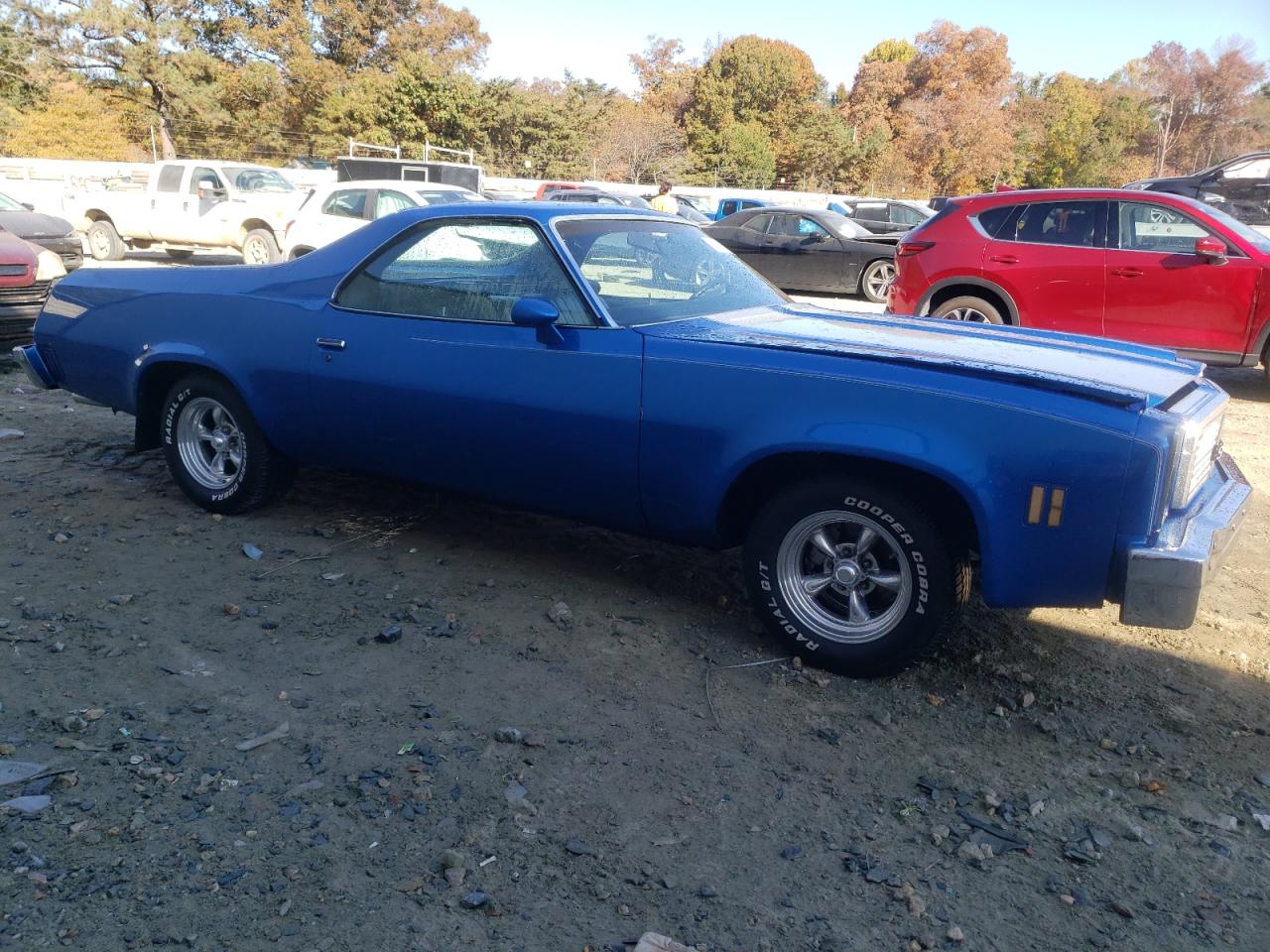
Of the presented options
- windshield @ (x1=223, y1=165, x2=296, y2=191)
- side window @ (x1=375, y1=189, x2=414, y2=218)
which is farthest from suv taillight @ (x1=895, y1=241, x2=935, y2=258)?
windshield @ (x1=223, y1=165, x2=296, y2=191)

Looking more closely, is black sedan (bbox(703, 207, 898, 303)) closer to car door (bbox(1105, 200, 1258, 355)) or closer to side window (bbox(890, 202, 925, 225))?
side window (bbox(890, 202, 925, 225))

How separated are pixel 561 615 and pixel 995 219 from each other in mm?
6524

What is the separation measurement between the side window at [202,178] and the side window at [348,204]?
4.04m

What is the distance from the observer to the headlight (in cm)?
308

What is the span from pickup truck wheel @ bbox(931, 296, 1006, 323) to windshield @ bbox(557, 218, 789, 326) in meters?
4.54

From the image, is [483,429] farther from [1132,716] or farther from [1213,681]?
[1213,681]

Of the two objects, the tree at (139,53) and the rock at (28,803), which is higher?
the tree at (139,53)

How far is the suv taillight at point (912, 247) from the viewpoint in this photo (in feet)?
29.7

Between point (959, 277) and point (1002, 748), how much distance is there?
638 cm

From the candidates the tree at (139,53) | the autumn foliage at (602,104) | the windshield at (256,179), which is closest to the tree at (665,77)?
the autumn foliage at (602,104)

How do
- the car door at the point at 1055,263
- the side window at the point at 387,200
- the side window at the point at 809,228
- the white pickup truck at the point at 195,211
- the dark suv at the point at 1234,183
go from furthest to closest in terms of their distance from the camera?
the white pickup truck at the point at 195,211 < the side window at the point at 809,228 < the side window at the point at 387,200 < the dark suv at the point at 1234,183 < the car door at the point at 1055,263

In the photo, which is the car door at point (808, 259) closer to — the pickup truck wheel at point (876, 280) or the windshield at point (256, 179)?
the pickup truck wheel at point (876, 280)

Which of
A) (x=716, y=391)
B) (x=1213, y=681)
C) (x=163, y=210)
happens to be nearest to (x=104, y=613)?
(x=716, y=391)

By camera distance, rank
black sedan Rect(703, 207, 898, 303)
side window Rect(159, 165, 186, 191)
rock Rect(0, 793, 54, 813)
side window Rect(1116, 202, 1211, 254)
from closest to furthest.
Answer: rock Rect(0, 793, 54, 813) < side window Rect(1116, 202, 1211, 254) < black sedan Rect(703, 207, 898, 303) < side window Rect(159, 165, 186, 191)
